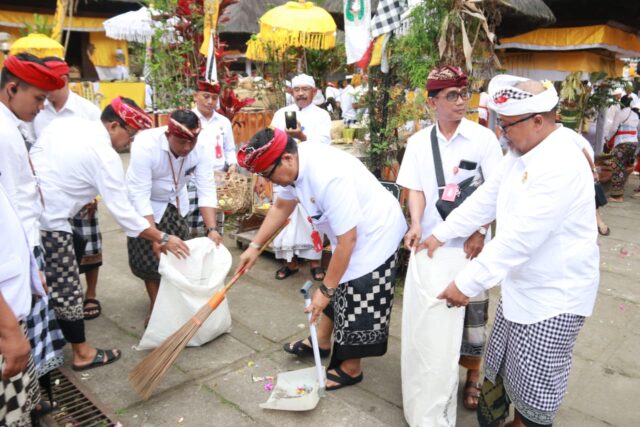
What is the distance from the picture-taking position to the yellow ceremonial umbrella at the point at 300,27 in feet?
21.9

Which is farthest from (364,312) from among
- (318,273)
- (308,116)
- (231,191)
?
(231,191)

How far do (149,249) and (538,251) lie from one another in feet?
9.13

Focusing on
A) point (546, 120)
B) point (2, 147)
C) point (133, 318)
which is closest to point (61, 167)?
point (2, 147)

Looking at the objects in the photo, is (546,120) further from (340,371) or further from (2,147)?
(2,147)

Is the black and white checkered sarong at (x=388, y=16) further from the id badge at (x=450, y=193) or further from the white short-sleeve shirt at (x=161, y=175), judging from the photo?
the id badge at (x=450, y=193)

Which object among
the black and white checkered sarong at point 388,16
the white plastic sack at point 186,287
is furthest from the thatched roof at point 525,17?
the white plastic sack at point 186,287

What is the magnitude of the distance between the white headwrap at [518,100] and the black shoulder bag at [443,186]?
877 millimetres

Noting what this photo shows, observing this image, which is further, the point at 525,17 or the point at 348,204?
the point at 525,17

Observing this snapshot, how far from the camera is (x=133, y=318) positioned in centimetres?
407

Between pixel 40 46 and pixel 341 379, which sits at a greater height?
pixel 40 46

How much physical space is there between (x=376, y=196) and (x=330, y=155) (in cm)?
40

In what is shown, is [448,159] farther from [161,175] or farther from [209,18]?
[209,18]

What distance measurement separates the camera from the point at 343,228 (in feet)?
8.58

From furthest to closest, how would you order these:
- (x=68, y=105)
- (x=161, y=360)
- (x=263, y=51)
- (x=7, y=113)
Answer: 1. (x=263, y=51)
2. (x=68, y=105)
3. (x=161, y=360)
4. (x=7, y=113)
